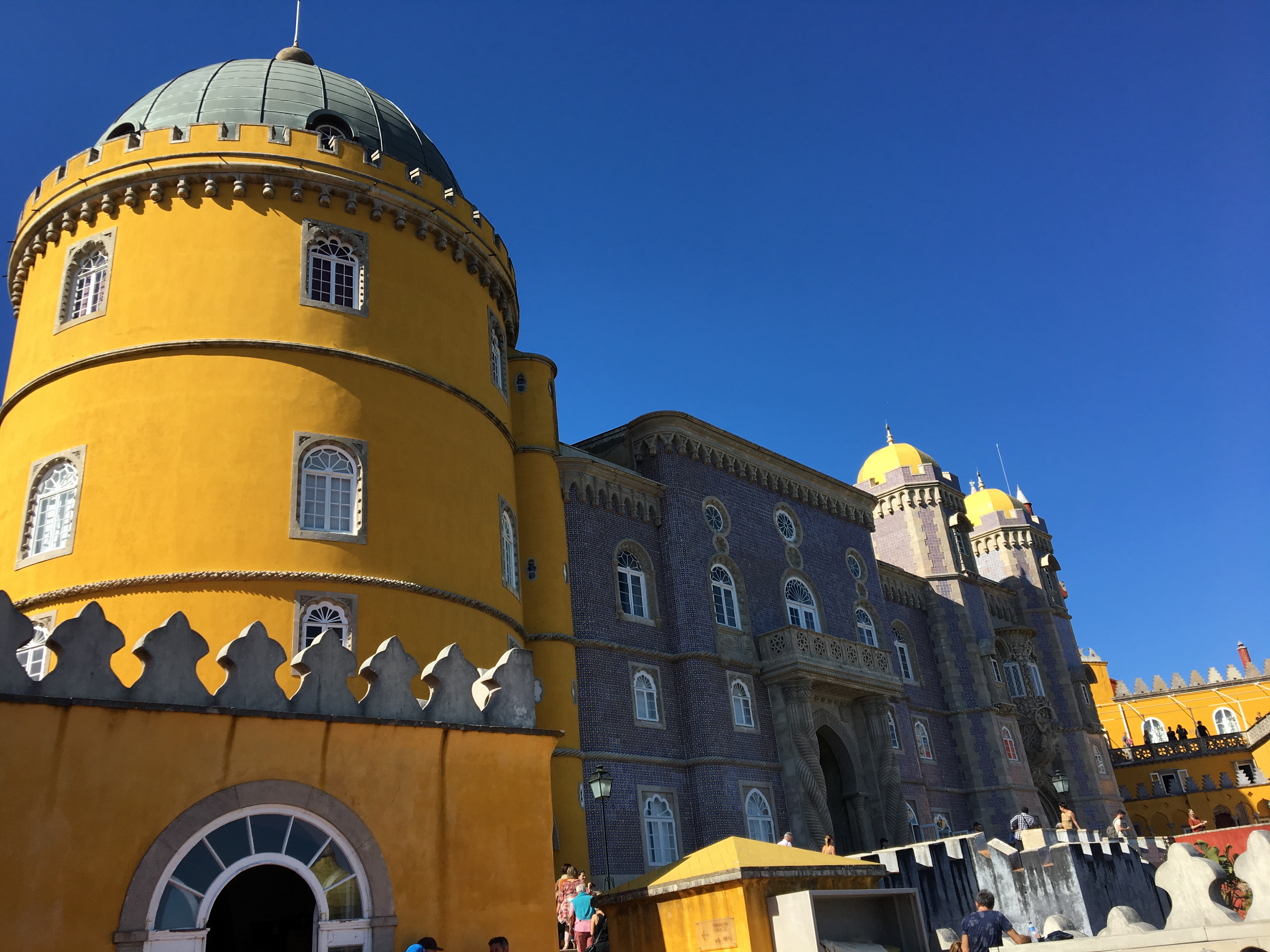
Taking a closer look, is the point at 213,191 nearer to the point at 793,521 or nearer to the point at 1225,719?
the point at 793,521

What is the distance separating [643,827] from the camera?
21766 millimetres

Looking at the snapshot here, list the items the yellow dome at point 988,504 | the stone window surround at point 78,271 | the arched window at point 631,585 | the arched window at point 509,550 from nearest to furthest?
the stone window surround at point 78,271 < the arched window at point 509,550 < the arched window at point 631,585 < the yellow dome at point 988,504

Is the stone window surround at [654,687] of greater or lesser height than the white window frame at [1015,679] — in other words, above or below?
below

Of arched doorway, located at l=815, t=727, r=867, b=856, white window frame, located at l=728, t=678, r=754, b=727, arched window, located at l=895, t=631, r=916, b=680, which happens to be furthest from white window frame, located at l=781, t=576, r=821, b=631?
arched window, located at l=895, t=631, r=916, b=680

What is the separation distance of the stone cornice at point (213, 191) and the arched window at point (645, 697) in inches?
426

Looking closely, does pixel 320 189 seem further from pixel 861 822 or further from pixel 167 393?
pixel 861 822

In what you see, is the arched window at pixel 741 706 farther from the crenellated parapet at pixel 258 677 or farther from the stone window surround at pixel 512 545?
the crenellated parapet at pixel 258 677

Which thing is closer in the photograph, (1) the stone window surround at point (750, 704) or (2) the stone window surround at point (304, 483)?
(2) the stone window surround at point (304, 483)

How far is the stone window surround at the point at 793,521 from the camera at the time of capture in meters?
29.7

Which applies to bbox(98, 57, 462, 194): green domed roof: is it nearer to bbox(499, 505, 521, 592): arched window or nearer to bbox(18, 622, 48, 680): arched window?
bbox(499, 505, 521, 592): arched window

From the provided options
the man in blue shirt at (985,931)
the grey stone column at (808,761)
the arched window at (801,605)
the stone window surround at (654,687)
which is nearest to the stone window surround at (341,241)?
the stone window surround at (654,687)

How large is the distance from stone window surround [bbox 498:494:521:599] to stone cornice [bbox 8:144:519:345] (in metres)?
5.40

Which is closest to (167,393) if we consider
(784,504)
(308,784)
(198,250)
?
(198,250)

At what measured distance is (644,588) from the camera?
25.1 meters
